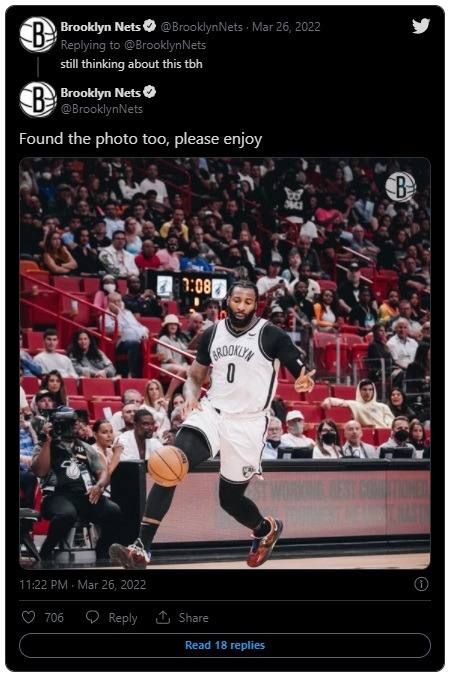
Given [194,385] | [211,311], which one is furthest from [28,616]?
[211,311]

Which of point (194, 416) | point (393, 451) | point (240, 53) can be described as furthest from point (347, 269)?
point (240, 53)

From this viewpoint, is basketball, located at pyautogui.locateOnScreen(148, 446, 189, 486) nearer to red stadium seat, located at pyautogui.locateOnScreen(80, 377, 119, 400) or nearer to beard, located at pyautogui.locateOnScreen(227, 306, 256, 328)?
beard, located at pyautogui.locateOnScreen(227, 306, 256, 328)

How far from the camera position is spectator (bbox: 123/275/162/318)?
12.7m

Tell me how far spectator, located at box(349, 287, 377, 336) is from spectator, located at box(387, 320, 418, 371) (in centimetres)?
89

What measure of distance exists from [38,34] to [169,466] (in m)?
2.88

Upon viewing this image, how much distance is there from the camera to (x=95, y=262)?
43.7 ft

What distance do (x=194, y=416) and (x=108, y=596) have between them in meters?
1.92

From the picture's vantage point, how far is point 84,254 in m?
13.0

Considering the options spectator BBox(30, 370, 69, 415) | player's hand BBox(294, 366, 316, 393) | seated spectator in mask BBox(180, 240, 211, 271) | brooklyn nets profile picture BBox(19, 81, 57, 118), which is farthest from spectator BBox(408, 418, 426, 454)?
seated spectator in mask BBox(180, 240, 211, 271)

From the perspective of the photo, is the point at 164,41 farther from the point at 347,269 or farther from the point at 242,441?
the point at 347,269

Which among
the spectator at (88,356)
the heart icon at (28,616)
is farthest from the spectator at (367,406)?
the heart icon at (28,616)

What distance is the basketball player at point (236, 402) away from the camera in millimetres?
7359

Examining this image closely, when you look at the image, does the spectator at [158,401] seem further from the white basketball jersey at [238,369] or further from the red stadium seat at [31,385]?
the white basketball jersey at [238,369]

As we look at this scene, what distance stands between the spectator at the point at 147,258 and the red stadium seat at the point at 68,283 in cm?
73
